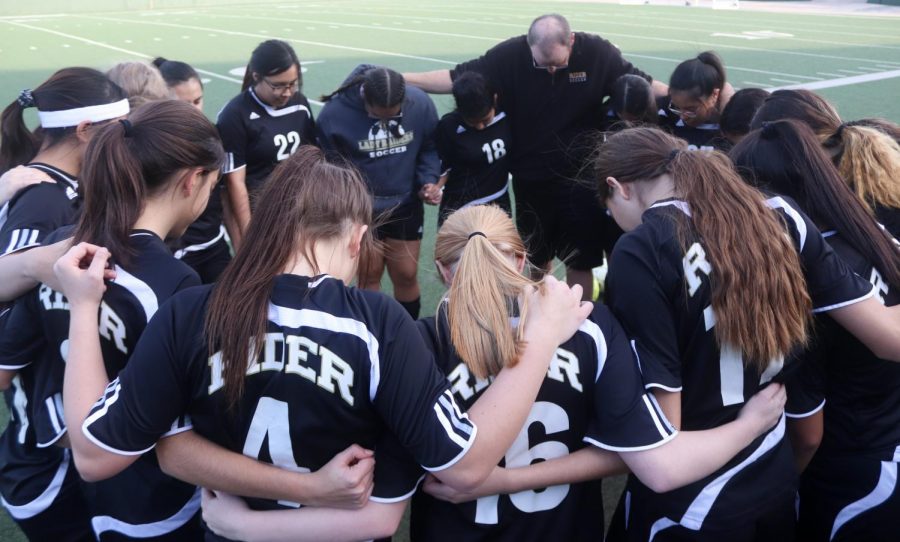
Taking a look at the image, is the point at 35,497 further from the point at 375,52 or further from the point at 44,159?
the point at 375,52

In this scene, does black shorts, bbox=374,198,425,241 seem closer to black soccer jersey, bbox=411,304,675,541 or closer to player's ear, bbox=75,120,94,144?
player's ear, bbox=75,120,94,144

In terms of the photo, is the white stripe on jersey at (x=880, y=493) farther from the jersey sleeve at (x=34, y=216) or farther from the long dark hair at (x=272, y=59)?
the long dark hair at (x=272, y=59)

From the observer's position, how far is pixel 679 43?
726 inches

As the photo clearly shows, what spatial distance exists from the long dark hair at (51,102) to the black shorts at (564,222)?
8.61 feet

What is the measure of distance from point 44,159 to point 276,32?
20.9 metres

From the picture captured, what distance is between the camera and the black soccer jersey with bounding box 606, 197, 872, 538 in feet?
6.71

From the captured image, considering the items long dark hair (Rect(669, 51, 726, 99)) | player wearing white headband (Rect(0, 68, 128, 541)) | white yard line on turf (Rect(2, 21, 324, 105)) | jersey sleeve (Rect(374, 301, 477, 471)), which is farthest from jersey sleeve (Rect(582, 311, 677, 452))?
white yard line on turf (Rect(2, 21, 324, 105))

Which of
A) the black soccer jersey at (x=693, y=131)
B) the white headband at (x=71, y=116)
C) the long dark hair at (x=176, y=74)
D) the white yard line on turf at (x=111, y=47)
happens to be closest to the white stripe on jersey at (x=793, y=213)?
the black soccer jersey at (x=693, y=131)

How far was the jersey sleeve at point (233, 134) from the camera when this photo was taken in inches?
185

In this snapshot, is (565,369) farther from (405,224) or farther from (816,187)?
(405,224)

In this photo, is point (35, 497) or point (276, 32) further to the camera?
point (276, 32)

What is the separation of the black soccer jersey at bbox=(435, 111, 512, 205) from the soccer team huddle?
2254mm

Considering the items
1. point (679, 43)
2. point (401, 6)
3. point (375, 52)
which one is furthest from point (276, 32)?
point (679, 43)

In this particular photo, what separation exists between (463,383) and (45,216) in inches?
63.0
